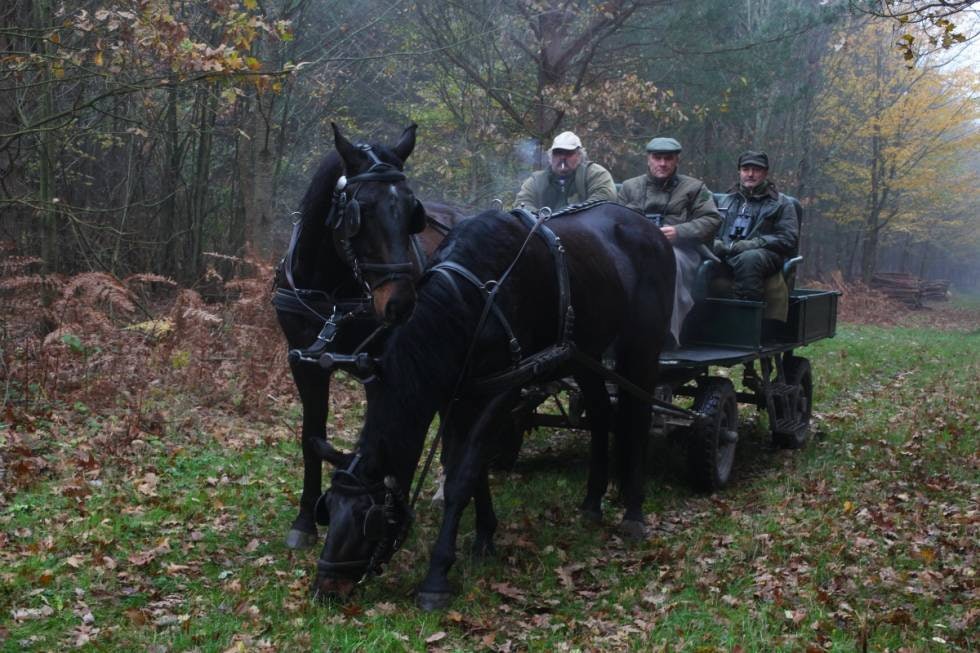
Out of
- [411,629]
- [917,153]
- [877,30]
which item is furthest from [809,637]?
[917,153]

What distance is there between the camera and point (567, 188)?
7.78 metres

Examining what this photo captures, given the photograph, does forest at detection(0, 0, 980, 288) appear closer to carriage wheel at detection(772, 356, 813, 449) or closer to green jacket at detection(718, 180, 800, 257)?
green jacket at detection(718, 180, 800, 257)

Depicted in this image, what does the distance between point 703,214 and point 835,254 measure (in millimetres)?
41045

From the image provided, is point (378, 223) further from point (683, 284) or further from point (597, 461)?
point (683, 284)

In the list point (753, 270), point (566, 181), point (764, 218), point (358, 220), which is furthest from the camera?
point (764, 218)

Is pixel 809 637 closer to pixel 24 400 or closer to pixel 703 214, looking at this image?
pixel 703 214

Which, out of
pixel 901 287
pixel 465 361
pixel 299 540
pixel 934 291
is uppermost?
pixel 465 361

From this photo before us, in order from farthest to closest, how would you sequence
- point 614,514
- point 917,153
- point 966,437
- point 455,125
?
point 917,153 → point 455,125 → point 966,437 → point 614,514

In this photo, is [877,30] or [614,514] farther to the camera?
[877,30]

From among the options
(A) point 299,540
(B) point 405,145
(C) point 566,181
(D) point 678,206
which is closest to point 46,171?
(C) point 566,181

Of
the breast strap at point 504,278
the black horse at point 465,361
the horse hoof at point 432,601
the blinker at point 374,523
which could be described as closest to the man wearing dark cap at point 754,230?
the black horse at point 465,361

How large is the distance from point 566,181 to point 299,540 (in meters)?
3.83

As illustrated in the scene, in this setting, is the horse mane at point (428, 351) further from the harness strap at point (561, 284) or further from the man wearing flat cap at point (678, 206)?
the man wearing flat cap at point (678, 206)

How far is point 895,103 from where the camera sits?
104 ft
